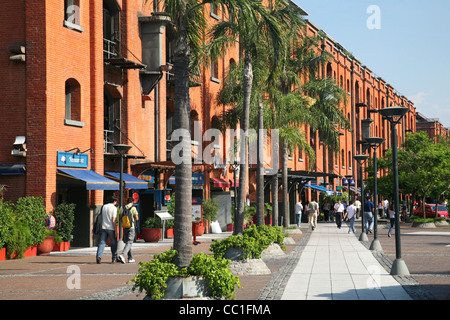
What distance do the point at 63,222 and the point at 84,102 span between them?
5120 millimetres

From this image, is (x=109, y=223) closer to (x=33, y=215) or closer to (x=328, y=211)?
(x=33, y=215)

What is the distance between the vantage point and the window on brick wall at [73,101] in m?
26.0

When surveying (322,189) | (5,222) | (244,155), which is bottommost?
(5,222)

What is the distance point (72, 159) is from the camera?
25.2 metres

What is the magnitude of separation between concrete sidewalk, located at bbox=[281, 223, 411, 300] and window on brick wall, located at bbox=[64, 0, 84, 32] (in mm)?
12382

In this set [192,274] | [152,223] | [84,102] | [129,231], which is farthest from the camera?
[152,223]

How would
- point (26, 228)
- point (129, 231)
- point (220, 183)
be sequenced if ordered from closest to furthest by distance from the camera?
point (129, 231), point (26, 228), point (220, 183)

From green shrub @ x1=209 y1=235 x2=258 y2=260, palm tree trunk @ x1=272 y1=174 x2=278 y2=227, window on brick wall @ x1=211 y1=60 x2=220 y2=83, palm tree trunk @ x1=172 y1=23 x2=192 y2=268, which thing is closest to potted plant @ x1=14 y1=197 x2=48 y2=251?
green shrub @ x1=209 y1=235 x2=258 y2=260

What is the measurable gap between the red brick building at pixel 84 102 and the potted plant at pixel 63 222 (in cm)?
36

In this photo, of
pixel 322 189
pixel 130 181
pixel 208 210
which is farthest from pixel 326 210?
pixel 130 181

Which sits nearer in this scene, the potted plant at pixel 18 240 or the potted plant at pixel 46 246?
the potted plant at pixel 18 240

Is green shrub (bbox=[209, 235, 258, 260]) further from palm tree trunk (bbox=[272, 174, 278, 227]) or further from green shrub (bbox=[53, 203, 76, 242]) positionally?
palm tree trunk (bbox=[272, 174, 278, 227])

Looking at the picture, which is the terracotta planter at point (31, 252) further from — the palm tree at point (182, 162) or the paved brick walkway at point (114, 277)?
the palm tree at point (182, 162)

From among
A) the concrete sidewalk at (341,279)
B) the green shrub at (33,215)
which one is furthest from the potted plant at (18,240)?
the concrete sidewalk at (341,279)
